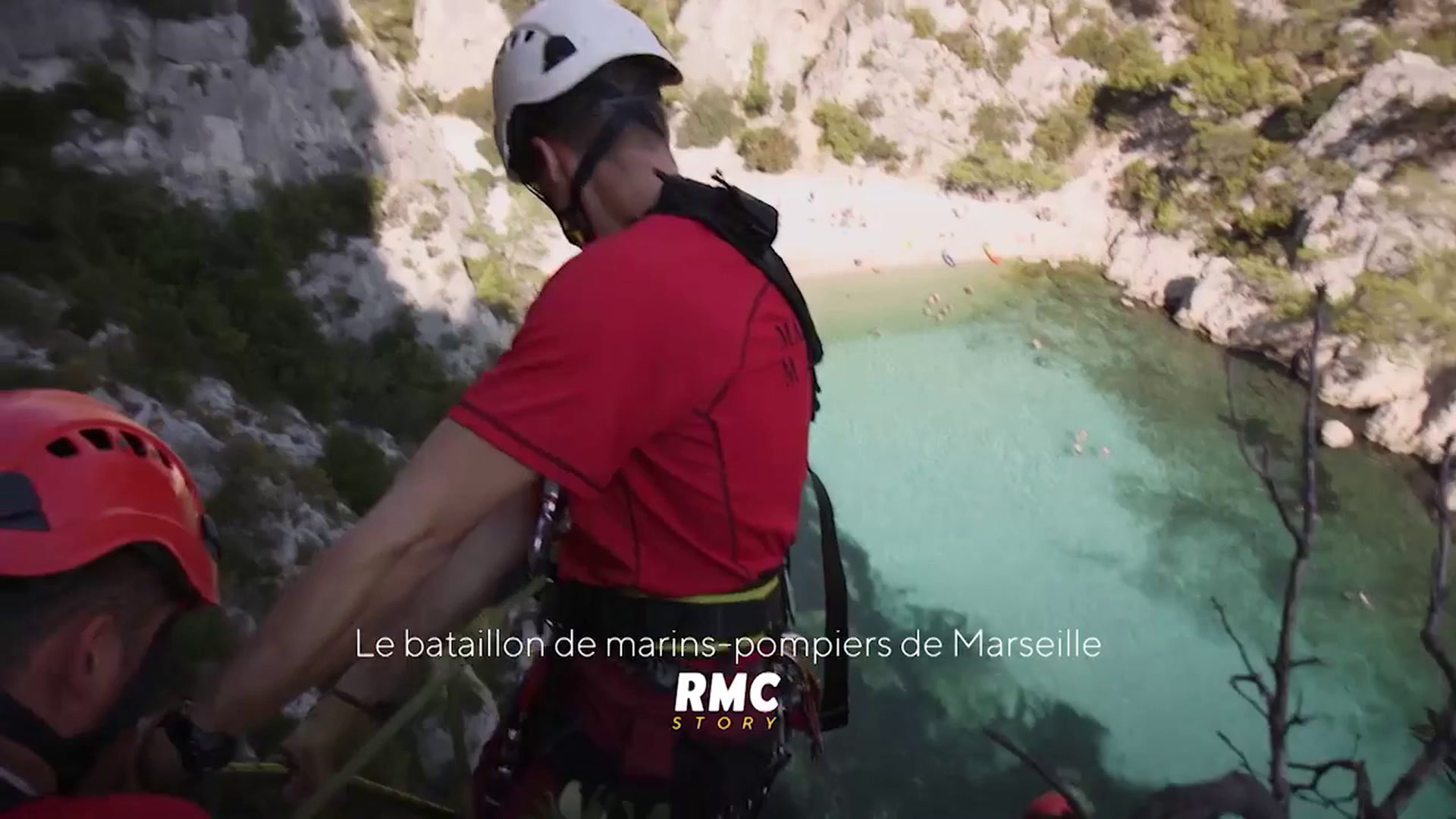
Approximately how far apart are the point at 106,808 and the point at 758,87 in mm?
15350

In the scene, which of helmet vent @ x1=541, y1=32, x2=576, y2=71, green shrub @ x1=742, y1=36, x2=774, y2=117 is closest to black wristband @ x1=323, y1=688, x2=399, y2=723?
helmet vent @ x1=541, y1=32, x2=576, y2=71

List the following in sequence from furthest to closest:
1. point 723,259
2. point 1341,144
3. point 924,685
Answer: point 1341,144, point 924,685, point 723,259

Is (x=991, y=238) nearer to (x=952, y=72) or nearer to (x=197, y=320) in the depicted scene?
(x=952, y=72)

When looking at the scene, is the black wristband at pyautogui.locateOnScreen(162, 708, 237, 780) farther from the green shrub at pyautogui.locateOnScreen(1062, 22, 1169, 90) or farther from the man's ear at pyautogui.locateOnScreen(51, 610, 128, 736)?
the green shrub at pyautogui.locateOnScreen(1062, 22, 1169, 90)

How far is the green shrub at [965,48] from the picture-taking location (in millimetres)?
14992

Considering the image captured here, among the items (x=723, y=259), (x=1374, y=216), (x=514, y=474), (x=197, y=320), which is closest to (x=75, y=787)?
(x=514, y=474)

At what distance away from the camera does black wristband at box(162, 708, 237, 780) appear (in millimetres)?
1087

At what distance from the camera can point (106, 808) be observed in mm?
889

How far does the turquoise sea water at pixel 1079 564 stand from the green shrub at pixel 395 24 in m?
7.48

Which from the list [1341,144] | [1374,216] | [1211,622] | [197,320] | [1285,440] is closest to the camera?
[197,320]

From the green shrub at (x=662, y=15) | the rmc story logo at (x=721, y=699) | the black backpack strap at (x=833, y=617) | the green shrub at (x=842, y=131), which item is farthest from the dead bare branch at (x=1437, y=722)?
the green shrub at (x=662, y=15)

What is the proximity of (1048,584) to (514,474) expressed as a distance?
6208mm

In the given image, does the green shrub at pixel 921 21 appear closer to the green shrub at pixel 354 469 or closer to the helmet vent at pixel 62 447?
the green shrub at pixel 354 469

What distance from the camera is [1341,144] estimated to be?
1132cm
